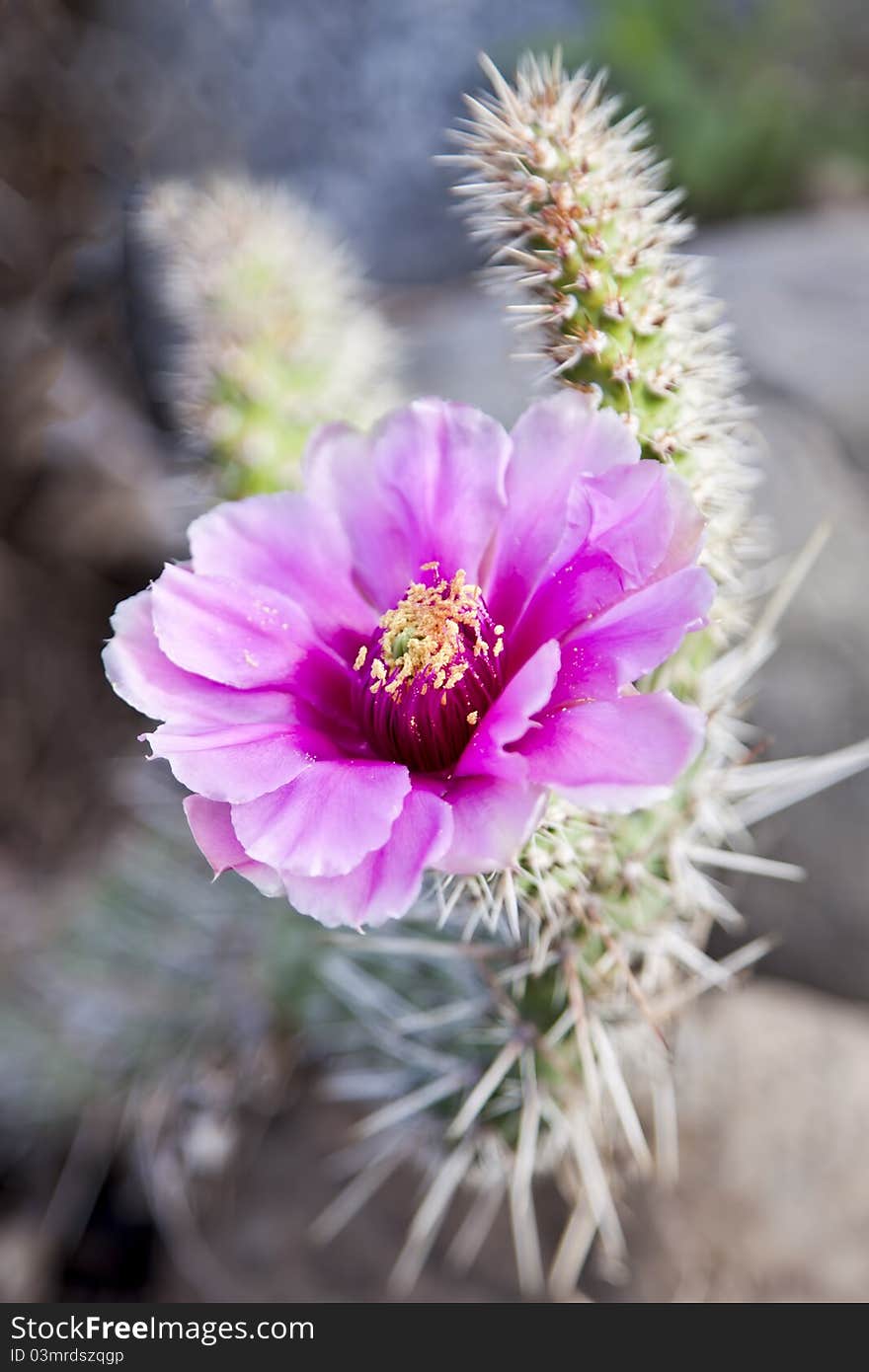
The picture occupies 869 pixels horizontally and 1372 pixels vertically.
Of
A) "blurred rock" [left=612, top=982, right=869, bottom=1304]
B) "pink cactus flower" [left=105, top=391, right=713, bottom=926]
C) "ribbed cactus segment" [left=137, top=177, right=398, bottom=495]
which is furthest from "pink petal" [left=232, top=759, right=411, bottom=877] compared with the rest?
"blurred rock" [left=612, top=982, right=869, bottom=1304]

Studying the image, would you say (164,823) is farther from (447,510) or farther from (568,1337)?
(447,510)

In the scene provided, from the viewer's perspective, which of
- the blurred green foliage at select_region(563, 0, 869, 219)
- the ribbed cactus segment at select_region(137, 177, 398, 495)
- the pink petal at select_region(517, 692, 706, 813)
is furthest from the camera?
the blurred green foliage at select_region(563, 0, 869, 219)

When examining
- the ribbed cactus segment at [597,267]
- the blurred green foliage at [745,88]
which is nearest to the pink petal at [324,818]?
the ribbed cactus segment at [597,267]

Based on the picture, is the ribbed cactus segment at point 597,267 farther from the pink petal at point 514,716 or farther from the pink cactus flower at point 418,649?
the pink petal at point 514,716

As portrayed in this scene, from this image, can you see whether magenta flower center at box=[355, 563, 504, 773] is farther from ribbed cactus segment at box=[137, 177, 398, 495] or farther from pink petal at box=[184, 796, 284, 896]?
ribbed cactus segment at box=[137, 177, 398, 495]

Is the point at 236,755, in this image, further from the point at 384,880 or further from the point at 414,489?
the point at 414,489

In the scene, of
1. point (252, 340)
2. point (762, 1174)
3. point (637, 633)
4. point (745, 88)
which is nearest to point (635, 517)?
point (637, 633)
